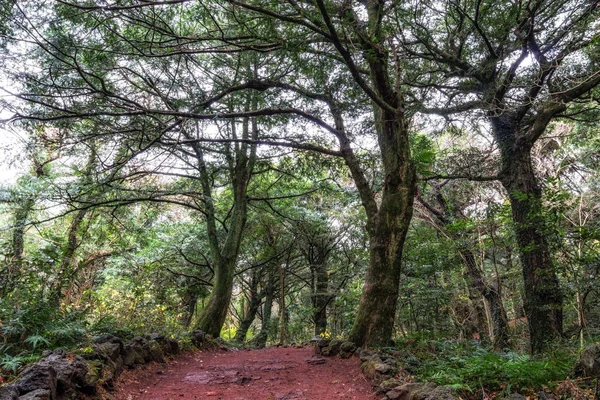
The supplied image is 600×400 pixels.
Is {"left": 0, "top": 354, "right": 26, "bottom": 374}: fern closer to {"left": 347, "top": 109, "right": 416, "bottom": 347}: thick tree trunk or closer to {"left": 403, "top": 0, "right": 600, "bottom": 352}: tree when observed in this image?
{"left": 347, "top": 109, "right": 416, "bottom": 347}: thick tree trunk

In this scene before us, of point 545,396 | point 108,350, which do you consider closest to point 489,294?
point 545,396

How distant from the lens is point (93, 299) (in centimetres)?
614

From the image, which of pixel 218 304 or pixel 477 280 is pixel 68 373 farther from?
pixel 477 280

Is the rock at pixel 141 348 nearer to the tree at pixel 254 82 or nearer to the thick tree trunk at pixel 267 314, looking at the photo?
the tree at pixel 254 82

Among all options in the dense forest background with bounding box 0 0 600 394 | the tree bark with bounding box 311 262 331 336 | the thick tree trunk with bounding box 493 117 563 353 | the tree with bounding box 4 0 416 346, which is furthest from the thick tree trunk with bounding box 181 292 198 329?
the thick tree trunk with bounding box 493 117 563 353

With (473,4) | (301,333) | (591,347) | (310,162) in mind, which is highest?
(473,4)

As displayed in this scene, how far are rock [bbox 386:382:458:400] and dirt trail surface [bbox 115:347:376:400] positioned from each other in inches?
18.9

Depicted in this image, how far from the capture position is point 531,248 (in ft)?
14.8

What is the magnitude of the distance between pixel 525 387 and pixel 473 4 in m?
6.11

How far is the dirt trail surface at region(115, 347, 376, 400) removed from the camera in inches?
141

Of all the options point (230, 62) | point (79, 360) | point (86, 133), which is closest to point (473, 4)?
point (230, 62)

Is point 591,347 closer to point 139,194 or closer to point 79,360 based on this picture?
point 79,360

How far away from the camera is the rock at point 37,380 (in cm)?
226

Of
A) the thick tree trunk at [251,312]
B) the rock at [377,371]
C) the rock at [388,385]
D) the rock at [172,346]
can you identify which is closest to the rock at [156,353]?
the rock at [172,346]
